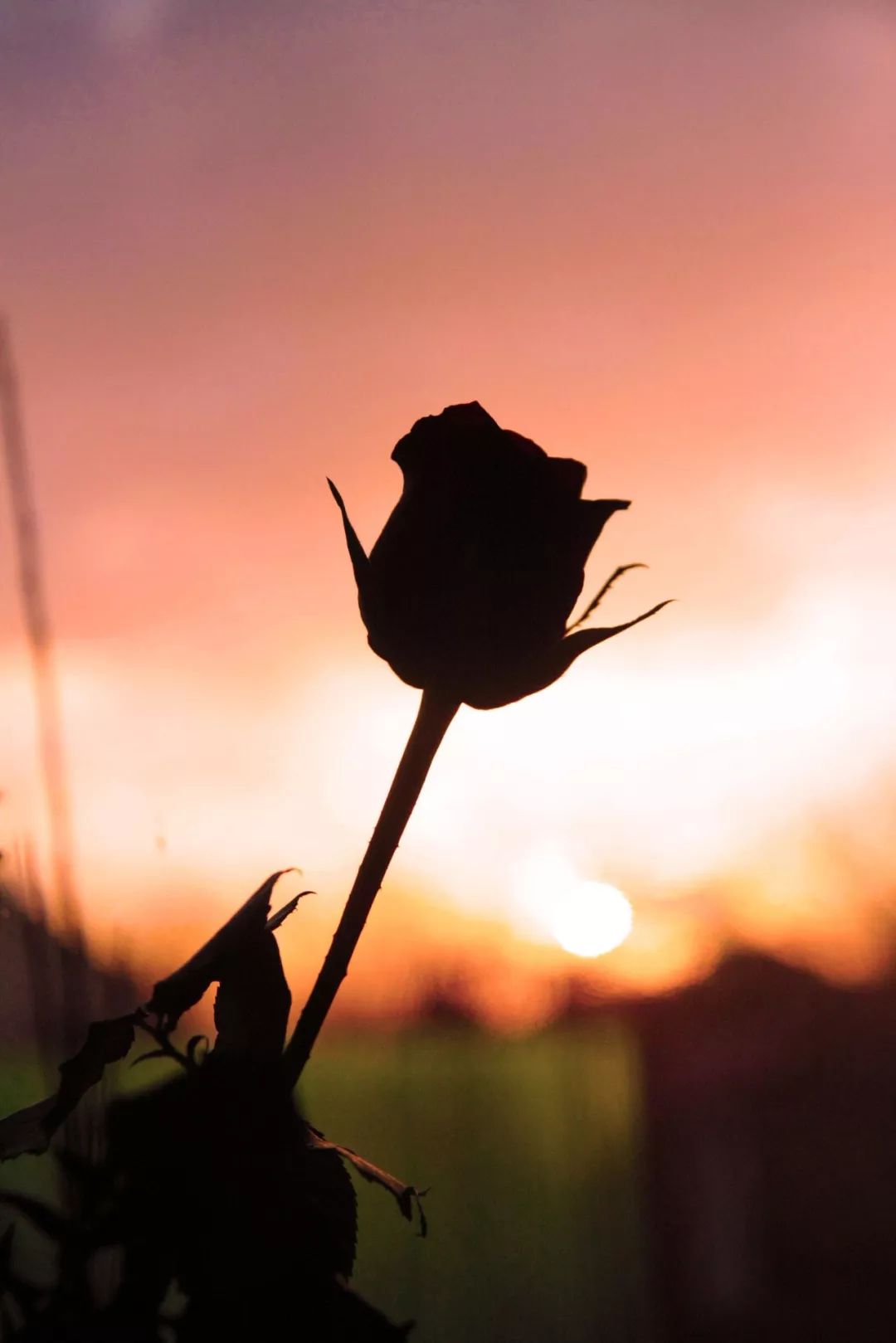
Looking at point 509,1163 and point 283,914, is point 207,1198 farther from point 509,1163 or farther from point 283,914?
point 509,1163

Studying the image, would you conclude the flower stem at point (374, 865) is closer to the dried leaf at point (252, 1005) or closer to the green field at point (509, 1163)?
the dried leaf at point (252, 1005)

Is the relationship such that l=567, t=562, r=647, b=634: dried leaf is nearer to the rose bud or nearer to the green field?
the rose bud

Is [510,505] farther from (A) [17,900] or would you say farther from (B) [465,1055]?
(B) [465,1055]

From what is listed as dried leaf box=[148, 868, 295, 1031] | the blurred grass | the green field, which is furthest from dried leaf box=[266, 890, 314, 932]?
the blurred grass

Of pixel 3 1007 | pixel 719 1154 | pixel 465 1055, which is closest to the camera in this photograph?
pixel 3 1007

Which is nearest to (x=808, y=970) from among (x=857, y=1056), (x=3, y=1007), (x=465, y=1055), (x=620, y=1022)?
(x=857, y=1056)

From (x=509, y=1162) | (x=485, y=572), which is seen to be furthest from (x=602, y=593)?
(x=509, y=1162)
